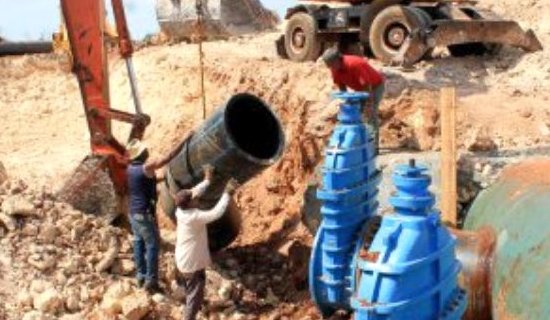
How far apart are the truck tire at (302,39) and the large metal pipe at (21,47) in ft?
13.3

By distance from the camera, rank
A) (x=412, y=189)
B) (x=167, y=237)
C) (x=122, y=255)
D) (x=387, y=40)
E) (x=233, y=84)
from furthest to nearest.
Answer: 1. (x=387, y=40)
2. (x=233, y=84)
3. (x=167, y=237)
4. (x=122, y=255)
5. (x=412, y=189)

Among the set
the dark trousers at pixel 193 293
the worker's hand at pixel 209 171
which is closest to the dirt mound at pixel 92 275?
the dark trousers at pixel 193 293

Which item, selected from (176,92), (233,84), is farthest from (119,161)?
(176,92)

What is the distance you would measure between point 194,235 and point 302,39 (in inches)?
299

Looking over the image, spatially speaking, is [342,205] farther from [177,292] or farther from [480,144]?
[480,144]

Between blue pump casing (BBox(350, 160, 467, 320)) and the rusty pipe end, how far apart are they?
593 millimetres

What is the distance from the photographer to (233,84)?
37.7 feet

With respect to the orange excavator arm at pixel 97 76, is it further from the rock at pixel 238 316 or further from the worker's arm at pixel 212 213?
the rock at pixel 238 316

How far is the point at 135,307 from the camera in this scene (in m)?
6.58

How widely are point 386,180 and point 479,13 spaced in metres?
6.33

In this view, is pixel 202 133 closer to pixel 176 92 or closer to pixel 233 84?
pixel 233 84

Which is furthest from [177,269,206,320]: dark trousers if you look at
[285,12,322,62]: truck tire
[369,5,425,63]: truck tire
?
[285,12,322,62]: truck tire

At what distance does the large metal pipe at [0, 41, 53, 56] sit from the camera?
35.9 feet

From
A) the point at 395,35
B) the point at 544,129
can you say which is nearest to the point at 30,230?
the point at 544,129
